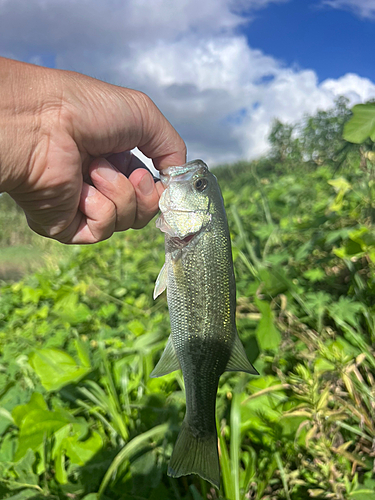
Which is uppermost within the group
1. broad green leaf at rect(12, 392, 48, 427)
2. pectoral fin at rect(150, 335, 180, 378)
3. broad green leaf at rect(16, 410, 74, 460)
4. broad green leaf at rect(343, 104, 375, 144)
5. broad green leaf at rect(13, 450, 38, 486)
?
broad green leaf at rect(343, 104, 375, 144)

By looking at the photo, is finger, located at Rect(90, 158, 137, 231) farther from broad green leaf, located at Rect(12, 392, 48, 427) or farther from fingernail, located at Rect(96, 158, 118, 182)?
broad green leaf, located at Rect(12, 392, 48, 427)

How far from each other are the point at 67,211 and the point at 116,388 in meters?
1.51

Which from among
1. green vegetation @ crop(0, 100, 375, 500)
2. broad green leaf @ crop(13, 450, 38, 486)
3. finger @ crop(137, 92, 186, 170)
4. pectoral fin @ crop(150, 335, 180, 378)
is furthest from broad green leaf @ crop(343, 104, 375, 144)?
broad green leaf @ crop(13, 450, 38, 486)

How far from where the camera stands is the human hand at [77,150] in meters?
1.58

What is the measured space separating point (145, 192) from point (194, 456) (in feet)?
4.29

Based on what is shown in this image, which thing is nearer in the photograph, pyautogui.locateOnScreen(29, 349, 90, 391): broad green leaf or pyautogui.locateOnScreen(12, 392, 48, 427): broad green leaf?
pyautogui.locateOnScreen(12, 392, 48, 427): broad green leaf

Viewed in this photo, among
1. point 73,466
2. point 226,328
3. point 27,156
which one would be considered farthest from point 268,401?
point 27,156

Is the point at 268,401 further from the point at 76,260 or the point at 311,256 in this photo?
the point at 76,260

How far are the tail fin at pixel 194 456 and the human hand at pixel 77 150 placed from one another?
3.75 feet

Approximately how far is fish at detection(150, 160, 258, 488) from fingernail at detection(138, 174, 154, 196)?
40 cm

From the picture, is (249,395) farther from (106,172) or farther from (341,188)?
(341,188)

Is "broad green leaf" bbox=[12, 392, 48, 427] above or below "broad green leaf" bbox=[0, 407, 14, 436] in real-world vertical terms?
above

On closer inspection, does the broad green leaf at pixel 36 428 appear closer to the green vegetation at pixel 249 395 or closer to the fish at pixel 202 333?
the green vegetation at pixel 249 395

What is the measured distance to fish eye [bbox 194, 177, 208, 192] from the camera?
1.87 m
